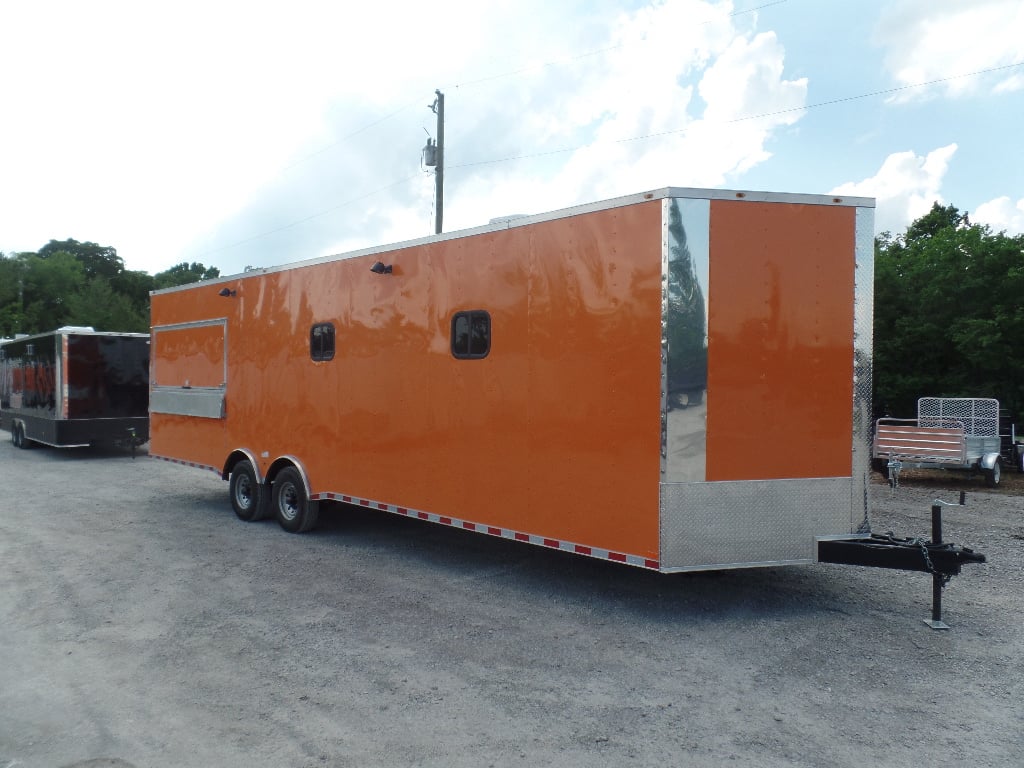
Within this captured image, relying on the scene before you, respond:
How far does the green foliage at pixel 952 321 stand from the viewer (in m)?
17.0

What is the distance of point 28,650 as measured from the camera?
513cm

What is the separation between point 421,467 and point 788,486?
129 inches

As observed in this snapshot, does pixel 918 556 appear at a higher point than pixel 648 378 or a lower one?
lower

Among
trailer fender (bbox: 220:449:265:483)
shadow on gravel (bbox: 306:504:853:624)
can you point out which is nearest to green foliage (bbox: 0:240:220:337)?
trailer fender (bbox: 220:449:265:483)

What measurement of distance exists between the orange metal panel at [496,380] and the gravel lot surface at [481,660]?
830 millimetres

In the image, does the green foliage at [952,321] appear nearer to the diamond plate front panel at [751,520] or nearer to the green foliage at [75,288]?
the diamond plate front panel at [751,520]

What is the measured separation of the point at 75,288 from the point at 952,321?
2325 inches

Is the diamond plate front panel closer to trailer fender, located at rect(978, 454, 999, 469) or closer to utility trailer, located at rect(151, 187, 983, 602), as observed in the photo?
utility trailer, located at rect(151, 187, 983, 602)

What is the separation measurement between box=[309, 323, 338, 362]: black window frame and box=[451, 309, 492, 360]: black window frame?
193cm

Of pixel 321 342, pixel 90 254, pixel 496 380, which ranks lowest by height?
pixel 496 380

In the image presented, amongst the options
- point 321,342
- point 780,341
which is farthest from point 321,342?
point 780,341

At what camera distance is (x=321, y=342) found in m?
8.30

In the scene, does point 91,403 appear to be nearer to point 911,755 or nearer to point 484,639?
point 484,639

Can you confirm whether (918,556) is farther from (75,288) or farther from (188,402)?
(75,288)
